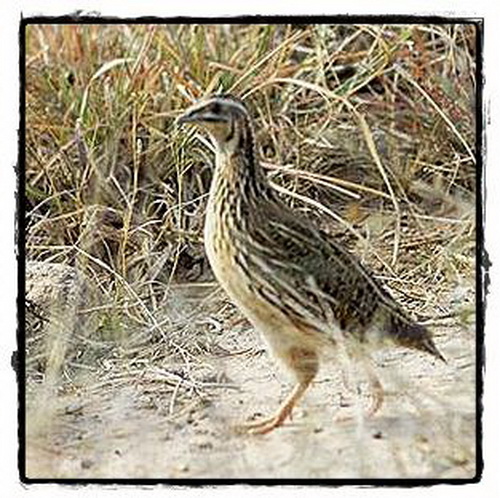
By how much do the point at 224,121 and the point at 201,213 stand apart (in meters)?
0.07

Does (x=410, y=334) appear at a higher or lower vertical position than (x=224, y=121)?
lower

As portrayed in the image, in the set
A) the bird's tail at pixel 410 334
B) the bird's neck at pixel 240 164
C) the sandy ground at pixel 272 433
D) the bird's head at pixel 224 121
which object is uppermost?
the bird's head at pixel 224 121

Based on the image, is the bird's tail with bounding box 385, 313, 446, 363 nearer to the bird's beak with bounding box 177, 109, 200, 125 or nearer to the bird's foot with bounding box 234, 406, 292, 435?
the bird's foot with bounding box 234, 406, 292, 435

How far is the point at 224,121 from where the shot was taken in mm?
1380

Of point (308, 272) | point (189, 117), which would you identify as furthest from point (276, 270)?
point (189, 117)

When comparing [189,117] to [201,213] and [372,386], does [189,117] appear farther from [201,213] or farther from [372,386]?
[372,386]

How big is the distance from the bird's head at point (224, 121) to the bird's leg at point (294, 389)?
0.15 metres

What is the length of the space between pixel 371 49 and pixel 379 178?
94mm

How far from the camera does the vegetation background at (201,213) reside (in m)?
1.40

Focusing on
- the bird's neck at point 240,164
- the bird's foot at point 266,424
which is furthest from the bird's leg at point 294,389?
the bird's neck at point 240,164

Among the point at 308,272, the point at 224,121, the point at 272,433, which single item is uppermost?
the point at 224,121

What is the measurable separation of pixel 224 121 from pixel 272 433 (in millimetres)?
223

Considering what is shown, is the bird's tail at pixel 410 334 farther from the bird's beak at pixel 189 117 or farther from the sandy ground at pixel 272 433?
the bird's beak at pixel 189 117

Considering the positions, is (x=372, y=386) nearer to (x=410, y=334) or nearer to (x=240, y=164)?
(x=410, y=334)
